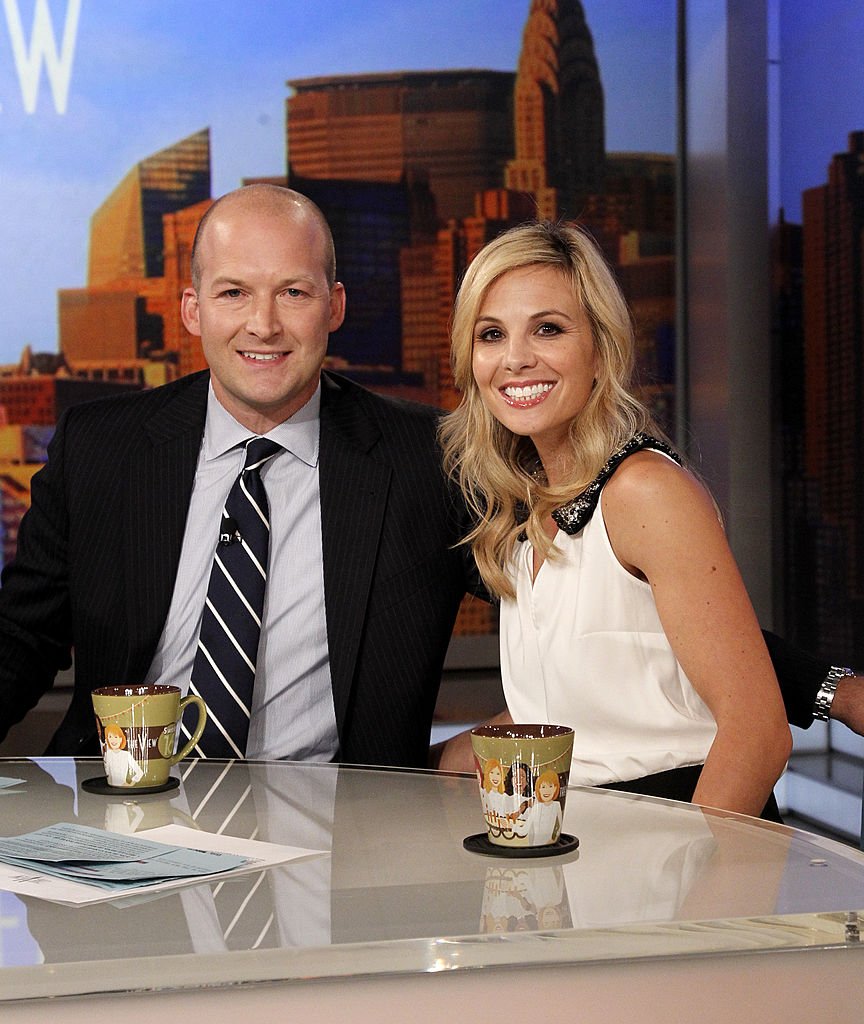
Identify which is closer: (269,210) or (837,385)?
(269,210)

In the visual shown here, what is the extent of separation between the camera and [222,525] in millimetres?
1903

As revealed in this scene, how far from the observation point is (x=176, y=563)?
1917 millimetres

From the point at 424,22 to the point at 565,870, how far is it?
9.81 feet

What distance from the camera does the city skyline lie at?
10.8 feet

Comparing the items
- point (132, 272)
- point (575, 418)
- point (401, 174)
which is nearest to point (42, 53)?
point (132, 272)

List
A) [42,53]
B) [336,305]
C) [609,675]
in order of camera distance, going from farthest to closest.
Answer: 1. [42,53]
2. [336,305]
3. [609,675]

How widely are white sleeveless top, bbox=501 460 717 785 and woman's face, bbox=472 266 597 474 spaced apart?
0.59ft

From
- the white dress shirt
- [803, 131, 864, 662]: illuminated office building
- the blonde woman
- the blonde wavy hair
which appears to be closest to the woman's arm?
the blonde woman

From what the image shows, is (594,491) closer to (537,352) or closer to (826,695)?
(537,352)

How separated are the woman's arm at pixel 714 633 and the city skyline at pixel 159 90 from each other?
2.23m

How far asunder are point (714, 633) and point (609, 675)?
0.56ft

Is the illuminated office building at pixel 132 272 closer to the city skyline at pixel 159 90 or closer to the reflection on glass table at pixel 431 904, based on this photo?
the city skyline at pixel 159 90

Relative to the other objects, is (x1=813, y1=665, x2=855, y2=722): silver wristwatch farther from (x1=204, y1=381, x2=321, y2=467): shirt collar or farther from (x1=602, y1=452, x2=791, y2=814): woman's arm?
(x1=204, y1=381, x2=321, y2=467): shirt collar

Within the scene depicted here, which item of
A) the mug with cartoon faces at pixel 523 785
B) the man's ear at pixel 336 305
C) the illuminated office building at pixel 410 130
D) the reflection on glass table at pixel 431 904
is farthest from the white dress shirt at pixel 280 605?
the illuminated office building at pixel 410 130
